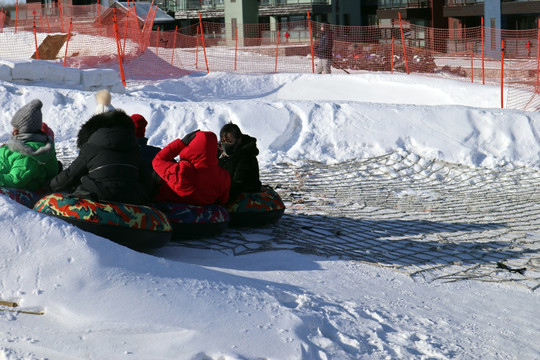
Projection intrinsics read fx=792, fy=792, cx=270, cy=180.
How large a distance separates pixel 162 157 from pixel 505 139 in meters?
6.11

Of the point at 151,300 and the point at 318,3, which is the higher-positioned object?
the point at 318,3

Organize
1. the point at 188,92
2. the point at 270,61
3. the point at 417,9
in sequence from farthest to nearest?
1. the point at 417,9
2. the point at 270,61
3. the point at 188,92

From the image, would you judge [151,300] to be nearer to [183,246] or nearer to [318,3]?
[183,246]

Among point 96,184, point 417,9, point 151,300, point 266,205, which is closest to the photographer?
point 151,300

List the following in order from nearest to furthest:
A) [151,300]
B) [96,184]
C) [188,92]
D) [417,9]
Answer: [151,300], [96,184], [188,92], [417,9]

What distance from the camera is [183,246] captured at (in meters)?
6.02

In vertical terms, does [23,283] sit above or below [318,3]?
below

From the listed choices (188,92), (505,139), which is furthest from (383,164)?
(188,92)

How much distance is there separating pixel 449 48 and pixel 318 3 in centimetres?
1384

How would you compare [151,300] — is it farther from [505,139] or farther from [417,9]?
[417,9]

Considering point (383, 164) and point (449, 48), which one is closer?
point (383, 164)

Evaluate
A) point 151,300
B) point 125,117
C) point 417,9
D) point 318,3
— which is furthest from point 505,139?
→ point 318,3

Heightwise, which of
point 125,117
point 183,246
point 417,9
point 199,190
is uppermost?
point 417,9

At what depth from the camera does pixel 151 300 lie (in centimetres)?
407
